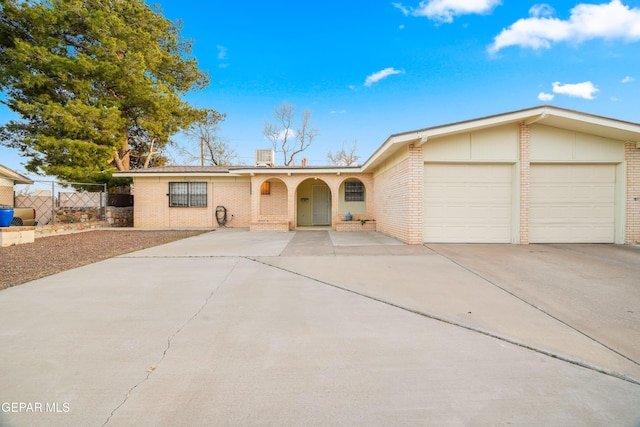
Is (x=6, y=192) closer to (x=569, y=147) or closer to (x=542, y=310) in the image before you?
(x=542, y=310)

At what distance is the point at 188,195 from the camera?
14.7 meters

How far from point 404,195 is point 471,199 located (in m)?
1.96

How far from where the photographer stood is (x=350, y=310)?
3.32 m

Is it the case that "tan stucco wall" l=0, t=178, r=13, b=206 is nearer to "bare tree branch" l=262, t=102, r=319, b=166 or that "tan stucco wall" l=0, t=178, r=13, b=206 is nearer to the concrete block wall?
the concrete block wall

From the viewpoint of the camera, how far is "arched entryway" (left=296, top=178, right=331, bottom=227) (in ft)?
51.5

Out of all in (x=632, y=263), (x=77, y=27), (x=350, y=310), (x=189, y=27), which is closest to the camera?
(x=350, y=310)

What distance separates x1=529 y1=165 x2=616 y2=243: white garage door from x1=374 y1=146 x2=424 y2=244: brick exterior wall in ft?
11.5

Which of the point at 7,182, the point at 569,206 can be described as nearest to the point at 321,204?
the point at 569,206

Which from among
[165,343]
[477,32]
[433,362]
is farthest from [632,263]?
[477,32]

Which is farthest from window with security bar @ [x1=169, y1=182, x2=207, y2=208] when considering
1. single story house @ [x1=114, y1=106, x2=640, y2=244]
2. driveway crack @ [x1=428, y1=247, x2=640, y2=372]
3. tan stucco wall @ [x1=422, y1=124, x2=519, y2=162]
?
driveway crack @ [x1=428, y1=247, x2=640, y2=372]

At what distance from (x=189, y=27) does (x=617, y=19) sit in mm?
25025

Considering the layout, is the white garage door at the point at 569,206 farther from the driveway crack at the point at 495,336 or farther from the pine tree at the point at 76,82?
the pine tree at the point at 76,82

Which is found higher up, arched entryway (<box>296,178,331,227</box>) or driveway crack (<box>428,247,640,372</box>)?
arched entryway (<box>296,178,331,227</box>)

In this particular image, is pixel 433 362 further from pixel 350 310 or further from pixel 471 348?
pixel 350 310
